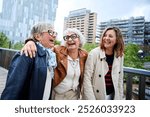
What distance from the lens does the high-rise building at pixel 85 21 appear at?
9531cm

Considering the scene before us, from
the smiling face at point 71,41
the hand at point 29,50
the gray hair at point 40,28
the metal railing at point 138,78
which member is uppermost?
the gray hair at point 40,28

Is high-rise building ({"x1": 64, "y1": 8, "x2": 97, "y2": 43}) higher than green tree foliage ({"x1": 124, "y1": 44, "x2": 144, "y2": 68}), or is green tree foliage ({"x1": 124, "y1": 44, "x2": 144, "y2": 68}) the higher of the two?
high-rise building ({"x1": 64, "y1": 8, "x2": 97, "y2": 43})

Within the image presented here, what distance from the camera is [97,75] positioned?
6.58 ft

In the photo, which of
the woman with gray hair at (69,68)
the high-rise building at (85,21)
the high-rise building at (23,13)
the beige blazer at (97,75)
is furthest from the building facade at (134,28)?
the woman with gray hair at (69,68)

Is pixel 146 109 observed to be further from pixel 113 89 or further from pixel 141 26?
pixel 141 26

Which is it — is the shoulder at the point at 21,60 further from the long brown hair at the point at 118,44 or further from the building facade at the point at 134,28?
the building facade at the point at 134,28

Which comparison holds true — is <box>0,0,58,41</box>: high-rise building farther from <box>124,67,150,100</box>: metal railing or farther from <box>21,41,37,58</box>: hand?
<box>21,41,37,58</box>: hand

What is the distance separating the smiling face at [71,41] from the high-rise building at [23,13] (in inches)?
4292

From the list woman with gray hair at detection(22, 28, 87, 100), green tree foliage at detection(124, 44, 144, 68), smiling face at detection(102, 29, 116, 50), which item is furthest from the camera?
green tree foliage at detection(124, 44, 144, 68)

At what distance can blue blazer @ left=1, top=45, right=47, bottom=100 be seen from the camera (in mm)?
1459

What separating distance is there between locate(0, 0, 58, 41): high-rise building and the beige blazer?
109m

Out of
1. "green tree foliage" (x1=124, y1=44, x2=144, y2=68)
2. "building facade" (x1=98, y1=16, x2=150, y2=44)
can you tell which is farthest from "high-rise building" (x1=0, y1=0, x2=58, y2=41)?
"green tree foliage" (x1=124, y1=44, x2=144, y2=68)

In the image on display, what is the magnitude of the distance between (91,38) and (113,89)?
95211 millimetres

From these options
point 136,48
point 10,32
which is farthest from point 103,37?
point 10,32
